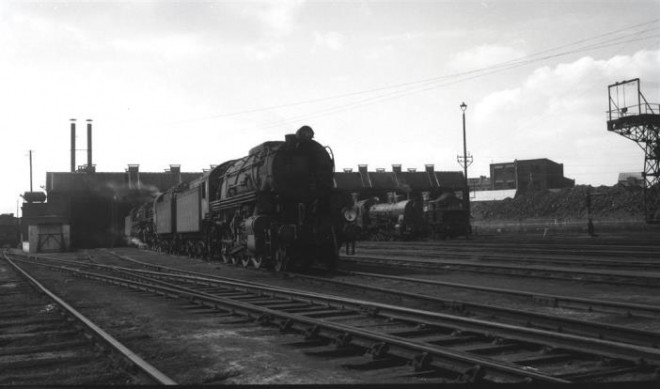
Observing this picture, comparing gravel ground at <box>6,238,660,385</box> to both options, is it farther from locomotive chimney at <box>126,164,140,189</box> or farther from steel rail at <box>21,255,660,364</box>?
locomotive chimney at <box>126,164,140,189</box>

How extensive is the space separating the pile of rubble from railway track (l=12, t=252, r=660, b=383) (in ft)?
129

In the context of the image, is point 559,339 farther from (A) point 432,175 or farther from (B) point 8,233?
(B) point 8,233

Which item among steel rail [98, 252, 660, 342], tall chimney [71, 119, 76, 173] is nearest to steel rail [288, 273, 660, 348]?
steel rail [98, 252, 660, 342]

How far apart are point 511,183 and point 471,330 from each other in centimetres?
8735

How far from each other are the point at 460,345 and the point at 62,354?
4252 millimetres

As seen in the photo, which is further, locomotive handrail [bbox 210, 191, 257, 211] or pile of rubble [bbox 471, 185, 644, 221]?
pile of rubble [bbox 471, 185, 644, 221]

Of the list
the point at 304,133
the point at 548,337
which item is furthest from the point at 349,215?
the point at 548,337

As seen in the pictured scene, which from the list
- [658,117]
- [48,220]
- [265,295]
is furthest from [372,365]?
[48,220]

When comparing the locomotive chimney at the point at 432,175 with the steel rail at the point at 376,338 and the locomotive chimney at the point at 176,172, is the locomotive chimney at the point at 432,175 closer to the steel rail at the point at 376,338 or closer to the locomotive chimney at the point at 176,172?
the locomotive chimney at the point at 176,172

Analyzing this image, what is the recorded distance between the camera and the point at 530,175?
83.7 meters

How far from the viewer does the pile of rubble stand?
45.3 m

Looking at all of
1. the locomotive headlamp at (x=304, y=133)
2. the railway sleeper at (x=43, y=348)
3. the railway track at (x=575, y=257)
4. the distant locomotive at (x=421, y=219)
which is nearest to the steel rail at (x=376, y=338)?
the railway sleeper at (x=43, y=348)

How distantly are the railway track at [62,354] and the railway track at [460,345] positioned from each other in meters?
1.96

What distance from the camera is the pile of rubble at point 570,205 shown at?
1785 inches
